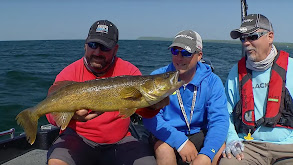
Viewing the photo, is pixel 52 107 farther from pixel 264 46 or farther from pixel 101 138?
pixel 264 46

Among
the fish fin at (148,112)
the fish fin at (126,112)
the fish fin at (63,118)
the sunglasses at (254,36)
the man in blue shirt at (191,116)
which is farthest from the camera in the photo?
the sunglasses at (254,36)

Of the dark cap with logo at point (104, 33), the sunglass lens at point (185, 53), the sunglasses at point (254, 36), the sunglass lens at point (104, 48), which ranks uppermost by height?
the dark cap with logo at point (104, 33)

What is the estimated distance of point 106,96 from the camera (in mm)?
3828

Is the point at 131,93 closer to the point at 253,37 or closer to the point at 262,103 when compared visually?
the point at 253,37

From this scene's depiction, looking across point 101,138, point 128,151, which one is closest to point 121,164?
point 128,151

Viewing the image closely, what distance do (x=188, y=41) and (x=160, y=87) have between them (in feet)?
3.64

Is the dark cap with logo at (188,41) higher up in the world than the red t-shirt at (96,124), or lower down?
higher up

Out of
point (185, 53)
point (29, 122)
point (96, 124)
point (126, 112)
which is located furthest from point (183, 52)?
point (29, 122)

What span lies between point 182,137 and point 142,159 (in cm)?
66

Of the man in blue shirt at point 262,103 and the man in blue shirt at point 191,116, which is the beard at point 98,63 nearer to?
the man in blue shirt at point 191,116

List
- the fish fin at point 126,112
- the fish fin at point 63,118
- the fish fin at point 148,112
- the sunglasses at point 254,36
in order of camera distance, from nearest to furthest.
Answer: the fish fin at point 126,112 < the fish fin at point 63,118 < the fish fin at point 148,112 < the sunglasses at point 254,36

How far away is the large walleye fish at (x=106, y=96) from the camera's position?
3.76 metres

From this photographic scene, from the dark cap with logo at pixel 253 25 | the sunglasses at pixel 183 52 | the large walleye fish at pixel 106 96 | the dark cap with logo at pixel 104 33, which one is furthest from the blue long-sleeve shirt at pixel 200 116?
the dark cap with logo at pixel 104 33

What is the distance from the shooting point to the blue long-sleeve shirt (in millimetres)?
4414
